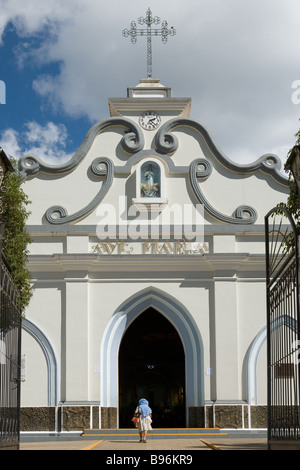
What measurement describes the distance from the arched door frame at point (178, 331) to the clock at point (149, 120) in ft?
18.0

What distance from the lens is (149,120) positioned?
26859 millimetres

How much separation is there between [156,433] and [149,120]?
10223mm

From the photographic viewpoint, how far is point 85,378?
2459 cm

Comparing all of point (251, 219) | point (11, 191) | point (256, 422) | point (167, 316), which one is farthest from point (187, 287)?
point (11, 191)

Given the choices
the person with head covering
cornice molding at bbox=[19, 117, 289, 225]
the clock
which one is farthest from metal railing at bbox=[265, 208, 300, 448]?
the clock

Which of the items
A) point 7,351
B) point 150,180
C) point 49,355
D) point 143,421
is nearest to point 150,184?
point 150,180

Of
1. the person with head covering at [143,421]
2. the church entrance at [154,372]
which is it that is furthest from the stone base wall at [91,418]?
the church entrance at [154,372]

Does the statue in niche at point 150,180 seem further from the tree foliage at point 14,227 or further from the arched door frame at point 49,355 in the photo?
the tree foliage at point 14,227

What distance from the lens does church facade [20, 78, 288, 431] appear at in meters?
24.8

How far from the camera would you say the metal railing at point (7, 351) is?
441 inches

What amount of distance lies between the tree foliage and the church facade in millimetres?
10392

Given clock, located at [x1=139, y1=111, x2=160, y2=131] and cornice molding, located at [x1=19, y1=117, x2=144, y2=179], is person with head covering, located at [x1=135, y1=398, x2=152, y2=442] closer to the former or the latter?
cornice molding, located at [x1=19, y1=117, x2=144, y2=179]

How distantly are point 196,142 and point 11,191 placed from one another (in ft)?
45.8

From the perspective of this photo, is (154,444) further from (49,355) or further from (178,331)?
(49,355)
